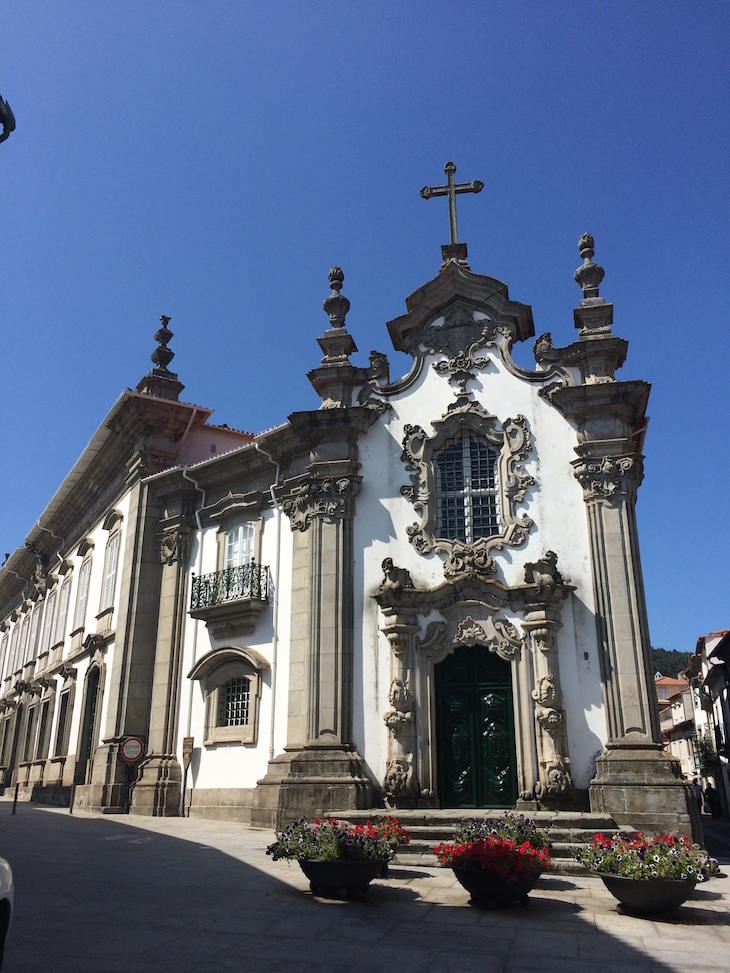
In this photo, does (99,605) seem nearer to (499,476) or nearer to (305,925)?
(499,476)

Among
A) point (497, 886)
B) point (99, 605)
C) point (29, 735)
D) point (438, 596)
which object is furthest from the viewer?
point (29, 735)

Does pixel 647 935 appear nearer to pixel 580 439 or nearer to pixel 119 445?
pixel 580 439

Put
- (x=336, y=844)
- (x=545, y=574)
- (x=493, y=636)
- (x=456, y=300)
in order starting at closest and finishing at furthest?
(x=336, y=844) → (x=545, y=574) → (x=493, y=636) → (x=456, y=300)

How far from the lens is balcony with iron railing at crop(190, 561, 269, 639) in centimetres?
1833

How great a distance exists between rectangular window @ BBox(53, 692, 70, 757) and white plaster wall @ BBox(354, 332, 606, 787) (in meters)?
13.6

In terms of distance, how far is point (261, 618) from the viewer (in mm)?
Answer: 18359

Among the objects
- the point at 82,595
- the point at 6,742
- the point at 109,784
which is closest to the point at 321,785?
the point at 109,784

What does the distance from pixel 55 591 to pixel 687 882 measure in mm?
27706

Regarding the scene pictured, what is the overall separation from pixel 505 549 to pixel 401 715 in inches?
146

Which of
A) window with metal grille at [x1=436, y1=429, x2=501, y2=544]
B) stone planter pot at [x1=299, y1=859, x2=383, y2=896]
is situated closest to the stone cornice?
window with metal grille at [x1=436, y1=429, x2=501, y2=544]

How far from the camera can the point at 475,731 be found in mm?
15266

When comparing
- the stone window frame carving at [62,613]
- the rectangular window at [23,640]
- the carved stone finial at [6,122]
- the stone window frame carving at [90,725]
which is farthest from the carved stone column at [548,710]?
the rectangular window at [23,640]

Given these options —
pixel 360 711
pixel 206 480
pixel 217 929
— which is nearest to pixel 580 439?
pixel 360 711

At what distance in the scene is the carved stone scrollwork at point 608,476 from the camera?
15469 mm
